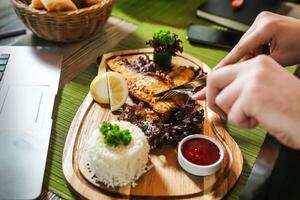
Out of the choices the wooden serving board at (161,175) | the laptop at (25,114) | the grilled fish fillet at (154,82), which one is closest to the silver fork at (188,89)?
the grilled fish fillet at (154,82)

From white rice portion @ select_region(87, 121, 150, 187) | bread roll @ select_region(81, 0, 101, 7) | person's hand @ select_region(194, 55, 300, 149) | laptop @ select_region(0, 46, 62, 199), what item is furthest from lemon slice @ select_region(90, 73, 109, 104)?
person's hand @ select_region(194, 55, 300, 149)

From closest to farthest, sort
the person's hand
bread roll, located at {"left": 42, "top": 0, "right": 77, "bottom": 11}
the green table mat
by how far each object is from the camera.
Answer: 1. the person's hand
2. the green table mat
3. bread roll, located at {"left": 42, "top": 0, "right": 77, "bottom": 11}

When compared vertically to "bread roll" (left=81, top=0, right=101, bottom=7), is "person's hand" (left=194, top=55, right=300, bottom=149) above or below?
above

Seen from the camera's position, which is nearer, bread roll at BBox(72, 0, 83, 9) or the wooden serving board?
the wooden serving board

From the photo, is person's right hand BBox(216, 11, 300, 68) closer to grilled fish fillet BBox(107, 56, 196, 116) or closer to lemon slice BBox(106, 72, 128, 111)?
grilled fish fillet BBox(107, 56, 196, 116)

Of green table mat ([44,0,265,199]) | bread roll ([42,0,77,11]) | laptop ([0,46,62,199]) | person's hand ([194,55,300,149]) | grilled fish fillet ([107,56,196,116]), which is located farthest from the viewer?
bread roll ([42,0,77,11])

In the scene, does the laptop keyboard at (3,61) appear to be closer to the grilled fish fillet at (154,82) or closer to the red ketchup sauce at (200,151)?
the grilled fish fillet at (154,82)

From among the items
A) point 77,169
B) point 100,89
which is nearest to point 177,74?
point 100,89
